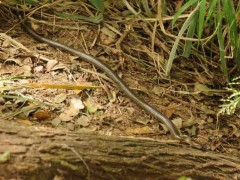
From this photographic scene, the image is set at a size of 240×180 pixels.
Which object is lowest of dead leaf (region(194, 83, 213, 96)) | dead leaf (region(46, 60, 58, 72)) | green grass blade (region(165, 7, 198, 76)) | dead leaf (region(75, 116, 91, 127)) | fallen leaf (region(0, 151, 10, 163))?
fallen leaf (region(0, 151, 10, 163))

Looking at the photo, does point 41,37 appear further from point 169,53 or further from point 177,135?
point 177,135

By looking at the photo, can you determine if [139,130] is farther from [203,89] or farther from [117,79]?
[203,89]

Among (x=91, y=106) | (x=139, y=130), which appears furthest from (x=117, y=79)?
(x=139, y=130)

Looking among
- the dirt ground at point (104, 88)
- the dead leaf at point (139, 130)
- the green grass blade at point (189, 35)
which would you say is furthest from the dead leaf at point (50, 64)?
the green grass blade at point (189, 35)

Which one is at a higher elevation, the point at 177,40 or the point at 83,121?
the point at 177,40

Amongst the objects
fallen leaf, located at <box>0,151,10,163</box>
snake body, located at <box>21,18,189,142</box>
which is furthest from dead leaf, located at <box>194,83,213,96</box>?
fallen leaf, located at <box>0,151,10,163</box>

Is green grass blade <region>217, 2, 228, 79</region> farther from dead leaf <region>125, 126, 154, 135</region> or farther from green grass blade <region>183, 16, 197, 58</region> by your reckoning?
dead leaf <region>125, 126, 154, 135</region>
